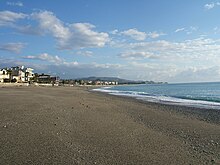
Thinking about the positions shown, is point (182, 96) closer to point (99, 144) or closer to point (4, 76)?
point (99, 144)

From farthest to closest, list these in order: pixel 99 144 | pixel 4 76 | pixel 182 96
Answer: pixel 4 76 → pixel 182 96 → pixel 99 144

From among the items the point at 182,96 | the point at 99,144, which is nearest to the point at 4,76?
the point at 182,96

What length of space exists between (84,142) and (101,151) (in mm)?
994

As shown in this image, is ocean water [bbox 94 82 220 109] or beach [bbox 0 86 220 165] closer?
beach [bbox 0 86 220 165]

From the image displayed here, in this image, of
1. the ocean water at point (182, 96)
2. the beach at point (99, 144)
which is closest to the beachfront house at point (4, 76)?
the ocean water at point (182, 96)

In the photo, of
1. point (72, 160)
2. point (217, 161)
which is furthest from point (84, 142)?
point (217, 161)

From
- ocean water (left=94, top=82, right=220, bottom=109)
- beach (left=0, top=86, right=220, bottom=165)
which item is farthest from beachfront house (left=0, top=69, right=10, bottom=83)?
beach (left=0, top=86, right=220, bottom=165)

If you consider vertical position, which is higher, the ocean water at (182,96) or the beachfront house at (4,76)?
the beachfront house at (4,76)

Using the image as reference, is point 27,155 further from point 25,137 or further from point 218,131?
point 218,131

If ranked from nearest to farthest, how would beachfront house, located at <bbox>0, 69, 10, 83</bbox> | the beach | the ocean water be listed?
the beach, the ocean water, beachfront house, located at <bbox>0, 69, 10, 83</bbox>

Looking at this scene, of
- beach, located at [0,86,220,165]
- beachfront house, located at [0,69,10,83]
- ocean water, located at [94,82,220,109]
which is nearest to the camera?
beach, located at [0,86,220,165]

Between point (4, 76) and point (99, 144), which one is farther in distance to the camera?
point (4, 76)

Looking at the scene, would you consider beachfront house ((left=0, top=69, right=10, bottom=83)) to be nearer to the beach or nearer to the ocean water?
the ocean water

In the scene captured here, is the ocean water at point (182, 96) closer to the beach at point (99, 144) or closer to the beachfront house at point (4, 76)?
the beach at point (99, 144)
